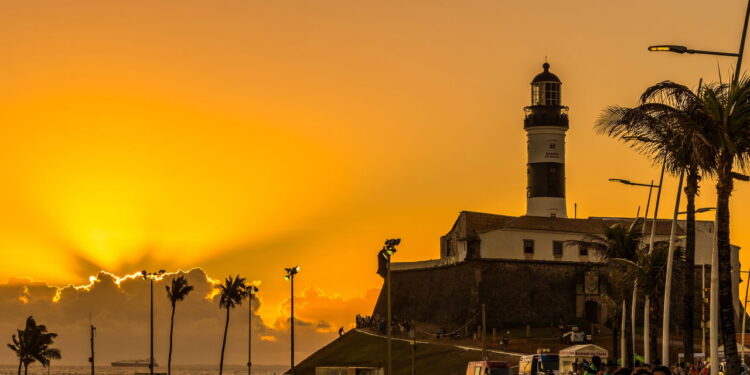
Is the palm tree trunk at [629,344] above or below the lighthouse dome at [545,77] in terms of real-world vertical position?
below

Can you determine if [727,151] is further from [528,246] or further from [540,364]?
[528,246]

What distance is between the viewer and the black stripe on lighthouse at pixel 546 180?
142125mm

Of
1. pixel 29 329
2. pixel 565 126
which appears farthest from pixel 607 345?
pixel 29 329

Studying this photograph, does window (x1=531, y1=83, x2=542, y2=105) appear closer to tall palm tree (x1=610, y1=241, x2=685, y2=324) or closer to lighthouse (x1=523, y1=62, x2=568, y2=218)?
lighthouse (x1=523, y1=62, x2=568, y2=218)

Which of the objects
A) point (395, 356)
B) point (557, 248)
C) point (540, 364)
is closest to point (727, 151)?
point (540, 364)

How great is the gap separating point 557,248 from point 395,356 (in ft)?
69.0

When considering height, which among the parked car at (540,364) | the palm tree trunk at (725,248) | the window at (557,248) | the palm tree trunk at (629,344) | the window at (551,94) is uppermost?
the window at (551,94)

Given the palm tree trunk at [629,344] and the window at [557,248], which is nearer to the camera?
the palm tree trunk at [629,344]

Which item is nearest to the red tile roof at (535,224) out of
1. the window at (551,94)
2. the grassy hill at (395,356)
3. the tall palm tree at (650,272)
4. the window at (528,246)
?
the window at (528,246)

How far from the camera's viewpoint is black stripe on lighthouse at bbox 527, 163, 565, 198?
466 feet

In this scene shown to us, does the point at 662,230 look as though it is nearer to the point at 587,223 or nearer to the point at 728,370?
the point at 587,223

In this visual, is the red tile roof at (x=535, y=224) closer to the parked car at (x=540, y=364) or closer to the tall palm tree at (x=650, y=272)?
the parked car at (x=540, y=364)

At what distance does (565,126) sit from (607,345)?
27846mm

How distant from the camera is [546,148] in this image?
5600 inches
